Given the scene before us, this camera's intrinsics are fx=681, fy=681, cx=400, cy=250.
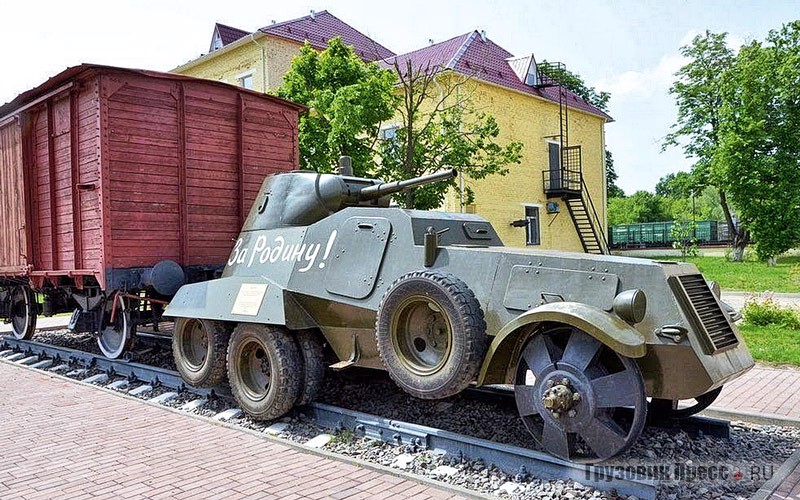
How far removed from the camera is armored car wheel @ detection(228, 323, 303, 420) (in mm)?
6434

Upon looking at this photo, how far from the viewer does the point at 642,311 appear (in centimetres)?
460

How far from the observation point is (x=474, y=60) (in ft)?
82.0

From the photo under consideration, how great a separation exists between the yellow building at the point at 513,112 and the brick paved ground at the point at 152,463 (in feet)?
53.1

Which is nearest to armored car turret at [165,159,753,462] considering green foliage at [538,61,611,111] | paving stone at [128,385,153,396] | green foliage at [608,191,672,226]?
paving stone at [128,385,153,396]

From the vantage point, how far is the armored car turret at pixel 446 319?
15.3ft

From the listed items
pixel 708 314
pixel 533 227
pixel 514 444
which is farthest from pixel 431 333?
pixel 533 227

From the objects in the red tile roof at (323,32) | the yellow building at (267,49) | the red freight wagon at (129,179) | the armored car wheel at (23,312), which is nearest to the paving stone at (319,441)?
the red freight wagon at (129,179)

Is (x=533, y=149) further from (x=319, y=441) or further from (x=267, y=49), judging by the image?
(x=319, y=441)

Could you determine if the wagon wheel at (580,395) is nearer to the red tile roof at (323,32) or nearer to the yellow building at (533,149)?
the yellow building at (533,149)

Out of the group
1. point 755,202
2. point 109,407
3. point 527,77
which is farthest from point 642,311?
point 755,202

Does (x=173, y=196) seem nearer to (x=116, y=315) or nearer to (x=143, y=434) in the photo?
(x=116, y=315)

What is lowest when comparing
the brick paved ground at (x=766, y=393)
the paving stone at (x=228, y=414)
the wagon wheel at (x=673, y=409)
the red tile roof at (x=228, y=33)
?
the brick paved ground at (x=766, y=393)

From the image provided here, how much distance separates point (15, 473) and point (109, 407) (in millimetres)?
2153

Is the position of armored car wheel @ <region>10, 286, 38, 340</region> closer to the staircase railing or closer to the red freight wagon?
the red freight wagon
